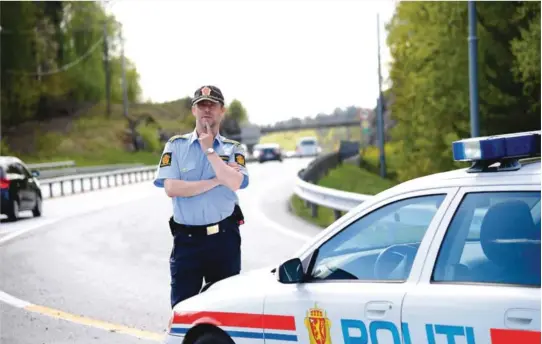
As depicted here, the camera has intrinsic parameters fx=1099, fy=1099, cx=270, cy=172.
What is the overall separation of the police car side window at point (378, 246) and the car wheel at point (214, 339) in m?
0.62

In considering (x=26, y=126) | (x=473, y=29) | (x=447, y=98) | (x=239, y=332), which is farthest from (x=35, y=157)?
(x=239, y=332)

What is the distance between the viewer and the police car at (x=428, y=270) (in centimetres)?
422

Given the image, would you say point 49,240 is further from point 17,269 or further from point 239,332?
point 239,332

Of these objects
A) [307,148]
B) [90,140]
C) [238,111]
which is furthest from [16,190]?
[238,111]

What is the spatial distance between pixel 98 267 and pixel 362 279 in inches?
350

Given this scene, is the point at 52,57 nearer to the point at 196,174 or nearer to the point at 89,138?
the point at 89,138

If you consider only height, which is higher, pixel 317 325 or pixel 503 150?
pixel 503 150

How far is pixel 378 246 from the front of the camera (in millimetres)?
5172

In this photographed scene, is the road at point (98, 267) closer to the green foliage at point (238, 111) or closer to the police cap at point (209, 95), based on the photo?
the police cap at point (209, 95)

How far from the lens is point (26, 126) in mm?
91812

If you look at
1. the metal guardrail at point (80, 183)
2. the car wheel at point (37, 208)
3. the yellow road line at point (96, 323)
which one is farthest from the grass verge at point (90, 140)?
the yellow road line at point (96, 323)

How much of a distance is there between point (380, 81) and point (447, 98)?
46.3 ft

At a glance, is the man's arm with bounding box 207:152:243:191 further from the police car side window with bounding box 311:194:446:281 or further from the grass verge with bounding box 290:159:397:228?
the grass verge with bounding box 290:159:397:228

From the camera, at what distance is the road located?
29.3 ft
